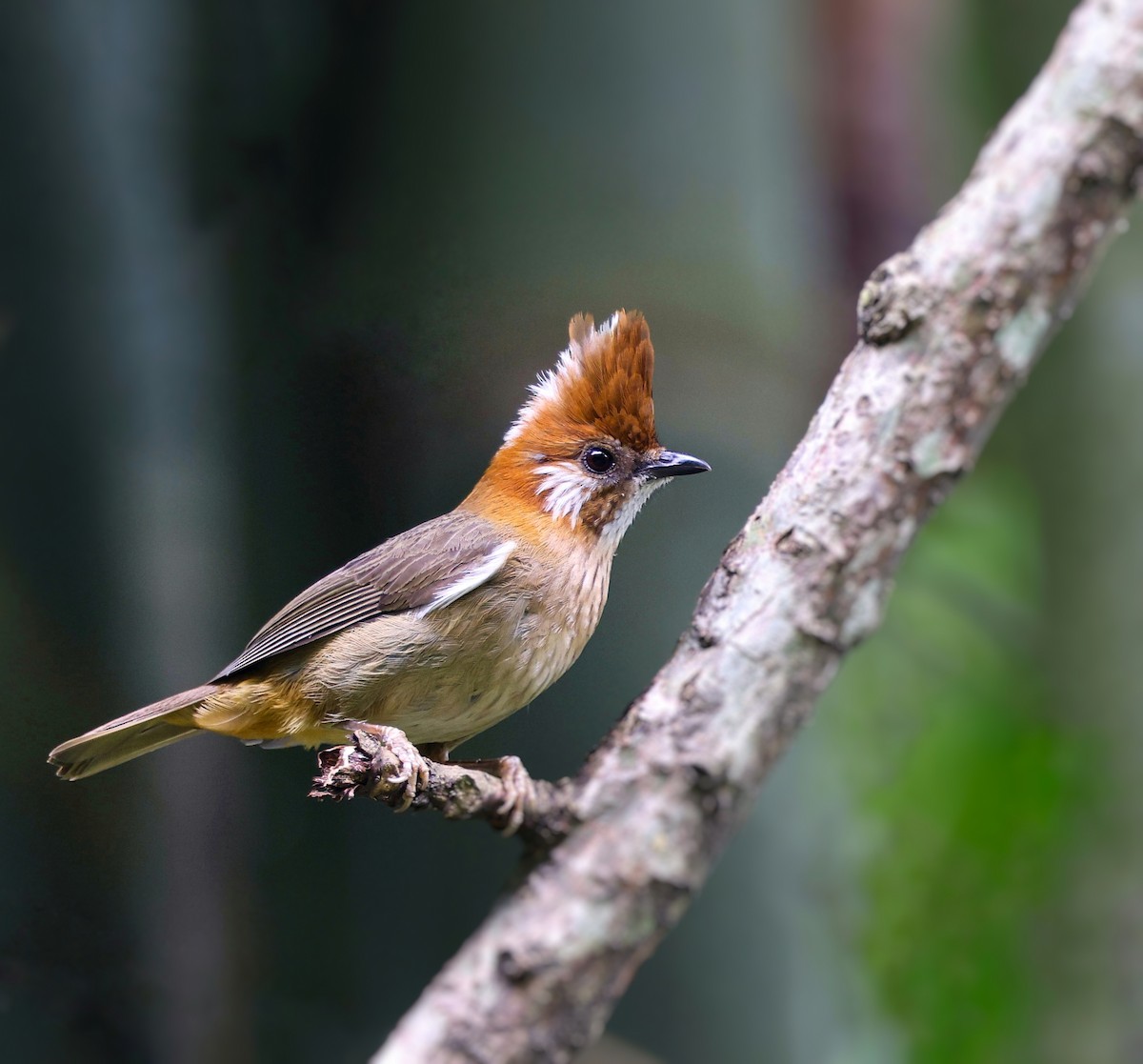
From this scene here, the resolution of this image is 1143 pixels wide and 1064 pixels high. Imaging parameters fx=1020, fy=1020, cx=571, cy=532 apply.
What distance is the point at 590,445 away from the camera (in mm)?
2064

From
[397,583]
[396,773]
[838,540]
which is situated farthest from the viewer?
[397,583]

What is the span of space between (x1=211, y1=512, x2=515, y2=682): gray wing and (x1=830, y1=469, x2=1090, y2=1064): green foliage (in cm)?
237

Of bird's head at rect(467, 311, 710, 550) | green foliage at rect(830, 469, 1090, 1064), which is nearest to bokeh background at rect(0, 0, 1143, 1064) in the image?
green foliage at rect(830, 469, 1090, 1064)

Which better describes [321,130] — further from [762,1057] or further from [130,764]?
[762,1057]

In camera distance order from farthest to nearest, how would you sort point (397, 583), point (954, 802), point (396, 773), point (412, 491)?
point (954, 802)
point (412, 491)
point (397, 583)
point (396, 773)

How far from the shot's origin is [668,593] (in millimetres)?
3014

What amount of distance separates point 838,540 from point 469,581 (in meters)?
0.80

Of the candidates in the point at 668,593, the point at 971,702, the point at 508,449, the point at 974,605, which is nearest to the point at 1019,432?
the point at 974,605

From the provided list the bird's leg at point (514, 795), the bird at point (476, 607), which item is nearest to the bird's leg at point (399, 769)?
the bird's leg at point (514, 795)

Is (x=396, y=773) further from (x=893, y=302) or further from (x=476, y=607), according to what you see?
(x=893, y=302)

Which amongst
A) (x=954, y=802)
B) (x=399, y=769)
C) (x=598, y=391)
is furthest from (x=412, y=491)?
(x=954, y=802)

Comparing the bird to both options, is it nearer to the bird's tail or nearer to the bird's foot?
the bird's tail

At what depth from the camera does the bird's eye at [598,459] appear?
6.75 ft

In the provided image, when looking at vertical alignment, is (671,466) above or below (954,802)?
above
